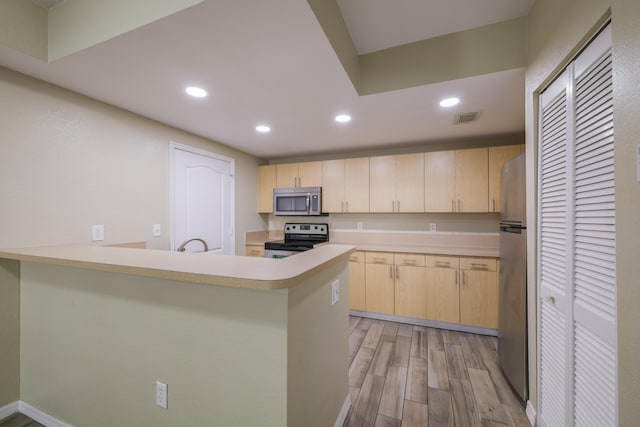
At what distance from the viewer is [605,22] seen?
0.91 meters

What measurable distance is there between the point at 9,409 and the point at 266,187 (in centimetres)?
317

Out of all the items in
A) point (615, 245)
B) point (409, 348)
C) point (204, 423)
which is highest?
point (615, 245)

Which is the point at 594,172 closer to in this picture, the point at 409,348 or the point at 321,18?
the point at 321,18

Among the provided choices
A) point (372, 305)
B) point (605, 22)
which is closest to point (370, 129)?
point (605, 22)

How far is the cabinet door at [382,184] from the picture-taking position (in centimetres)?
331

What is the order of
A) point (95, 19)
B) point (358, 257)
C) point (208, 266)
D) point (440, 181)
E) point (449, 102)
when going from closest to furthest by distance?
point (208, 266) → point (95, 19) → point (449, 102) → point (440, 181) → point (358, 257)

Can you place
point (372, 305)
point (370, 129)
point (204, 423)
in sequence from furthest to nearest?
point (372, 305)
point (370, 129)
point (204, 423)

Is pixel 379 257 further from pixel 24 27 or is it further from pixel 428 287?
pixel 24 27

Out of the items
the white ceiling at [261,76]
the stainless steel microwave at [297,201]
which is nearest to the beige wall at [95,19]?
the white ceiling at [261,76]

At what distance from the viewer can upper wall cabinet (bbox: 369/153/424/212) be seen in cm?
319

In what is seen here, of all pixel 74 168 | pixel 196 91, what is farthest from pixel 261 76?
pixel 74 168

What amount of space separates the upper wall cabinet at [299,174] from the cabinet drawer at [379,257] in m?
1.28

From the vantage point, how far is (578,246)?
3.60ft

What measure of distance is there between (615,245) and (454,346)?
2.05 metres
